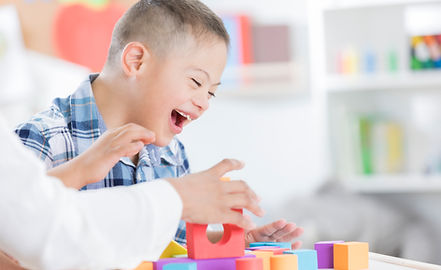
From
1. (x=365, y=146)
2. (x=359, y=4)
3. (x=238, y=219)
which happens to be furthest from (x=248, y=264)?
(x=359, y=4)

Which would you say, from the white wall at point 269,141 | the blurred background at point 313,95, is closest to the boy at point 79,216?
the blurred background at point 313,95

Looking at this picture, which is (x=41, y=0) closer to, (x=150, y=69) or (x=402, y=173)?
(x=402, y=173)

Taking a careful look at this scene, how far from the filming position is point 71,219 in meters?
0.48

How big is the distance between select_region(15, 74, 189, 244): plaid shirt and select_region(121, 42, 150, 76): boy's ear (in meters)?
0.09

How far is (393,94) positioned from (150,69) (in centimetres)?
199

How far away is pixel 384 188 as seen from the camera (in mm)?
2572

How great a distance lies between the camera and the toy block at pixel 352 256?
0.75 m

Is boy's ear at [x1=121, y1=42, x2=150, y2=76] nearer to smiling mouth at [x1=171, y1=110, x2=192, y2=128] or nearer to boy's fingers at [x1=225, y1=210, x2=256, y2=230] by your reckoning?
smiling mouth at [x1=171, y1=110, x2=192, y2=128]

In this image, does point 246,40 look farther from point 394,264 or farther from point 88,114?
point 394,264

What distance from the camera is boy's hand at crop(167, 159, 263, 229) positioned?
1.90 ft

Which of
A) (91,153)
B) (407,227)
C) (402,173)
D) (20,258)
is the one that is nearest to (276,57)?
(402,173)

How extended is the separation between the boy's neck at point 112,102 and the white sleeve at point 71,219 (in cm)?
48

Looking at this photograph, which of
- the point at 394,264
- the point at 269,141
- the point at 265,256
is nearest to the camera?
the point at 265,256

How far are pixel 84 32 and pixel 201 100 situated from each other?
6.19 ft
